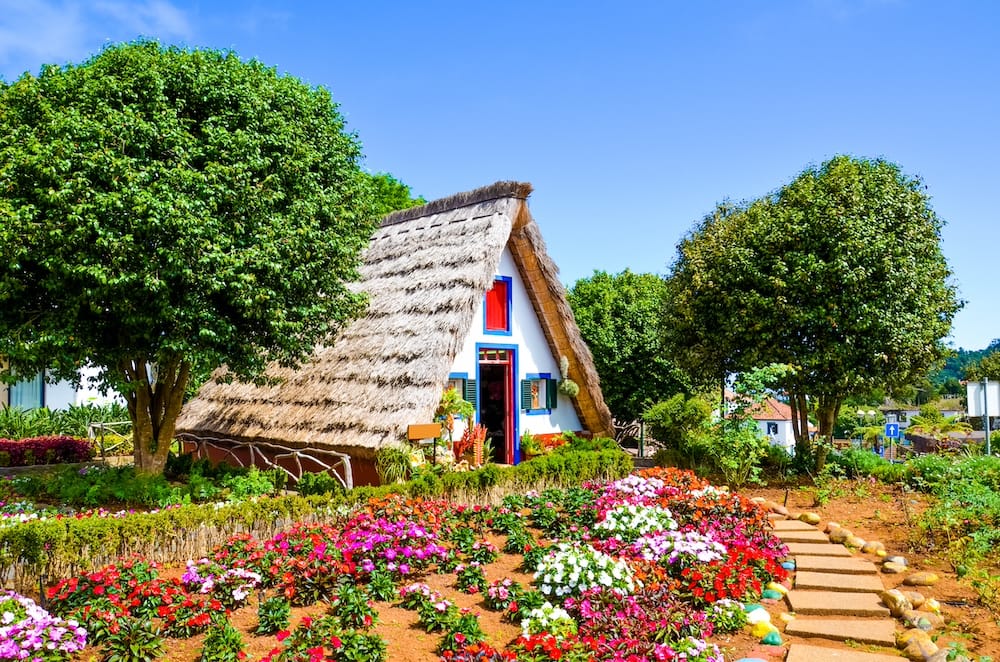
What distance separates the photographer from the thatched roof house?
Result: 13.3 metres

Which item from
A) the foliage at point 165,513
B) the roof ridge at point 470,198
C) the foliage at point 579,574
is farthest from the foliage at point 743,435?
the foliage at point 579,574

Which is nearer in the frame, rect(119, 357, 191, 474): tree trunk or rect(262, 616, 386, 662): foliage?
rect(262, 616, 386, 662): foliage

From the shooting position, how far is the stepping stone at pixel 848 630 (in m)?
6.88

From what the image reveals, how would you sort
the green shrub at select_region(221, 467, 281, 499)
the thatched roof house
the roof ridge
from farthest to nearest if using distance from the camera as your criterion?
the roof ridge → the thatched roof house → the green shrub at select_region(221, 467, 281, 499)

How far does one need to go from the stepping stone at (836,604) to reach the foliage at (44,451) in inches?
699

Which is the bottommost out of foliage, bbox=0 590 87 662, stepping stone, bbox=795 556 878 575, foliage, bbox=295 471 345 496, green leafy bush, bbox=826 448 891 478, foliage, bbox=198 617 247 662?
stepping stone, bbox=795 556 878 575

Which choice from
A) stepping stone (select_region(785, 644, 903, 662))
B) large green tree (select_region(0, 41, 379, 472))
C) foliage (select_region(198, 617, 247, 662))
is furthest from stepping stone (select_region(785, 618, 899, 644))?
large green tree (select_region(0, 41, 379, 472))

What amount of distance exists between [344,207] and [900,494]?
36.7 ft

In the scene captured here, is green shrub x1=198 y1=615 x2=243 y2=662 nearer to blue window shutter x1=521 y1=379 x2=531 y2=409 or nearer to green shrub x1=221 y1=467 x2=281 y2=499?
green shrub x1=221 y1=467 x2=281 y2=499

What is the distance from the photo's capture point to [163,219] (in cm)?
1042

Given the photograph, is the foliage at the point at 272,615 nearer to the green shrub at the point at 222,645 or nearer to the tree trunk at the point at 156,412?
the green shrub at the point at 222,645

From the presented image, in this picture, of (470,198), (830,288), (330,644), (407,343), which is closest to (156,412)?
(407,343)

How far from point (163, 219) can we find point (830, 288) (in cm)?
1232

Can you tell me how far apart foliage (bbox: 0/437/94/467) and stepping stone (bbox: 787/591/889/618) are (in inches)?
699
